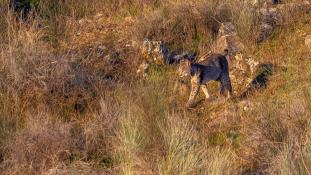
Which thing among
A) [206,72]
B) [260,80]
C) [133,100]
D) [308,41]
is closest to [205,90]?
[206,72]

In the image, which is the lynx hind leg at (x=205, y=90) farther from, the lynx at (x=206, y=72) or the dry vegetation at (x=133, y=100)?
the dry vegetation at (x=133, y=100)

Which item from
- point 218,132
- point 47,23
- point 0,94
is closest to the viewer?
point 218,132

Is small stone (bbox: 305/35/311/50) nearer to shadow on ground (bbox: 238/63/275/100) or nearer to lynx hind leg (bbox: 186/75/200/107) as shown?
shadow on ground (bbox: 238/63/275/100)

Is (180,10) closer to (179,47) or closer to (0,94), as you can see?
(179,47)

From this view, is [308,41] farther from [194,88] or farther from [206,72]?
[194,88]

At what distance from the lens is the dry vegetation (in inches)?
223

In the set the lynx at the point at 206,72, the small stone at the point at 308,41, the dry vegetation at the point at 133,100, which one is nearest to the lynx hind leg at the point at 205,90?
the lynx at the point at 206,72

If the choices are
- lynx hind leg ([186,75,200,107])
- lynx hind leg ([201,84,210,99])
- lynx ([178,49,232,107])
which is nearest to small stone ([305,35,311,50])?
lynx ([178,49,232,107])

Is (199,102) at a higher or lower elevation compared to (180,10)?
lower

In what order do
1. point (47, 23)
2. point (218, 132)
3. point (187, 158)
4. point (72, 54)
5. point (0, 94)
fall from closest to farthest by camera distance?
1. point (187, 158)
2. point (218, 132)
3. point (0, 94)
4. point (72, 54)
5. point (47, 23)

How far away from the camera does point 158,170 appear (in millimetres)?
5250

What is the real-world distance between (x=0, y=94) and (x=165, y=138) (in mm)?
2452

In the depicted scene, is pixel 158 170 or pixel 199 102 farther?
pixel 199 102

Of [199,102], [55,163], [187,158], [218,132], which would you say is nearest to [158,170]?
[187,158]
